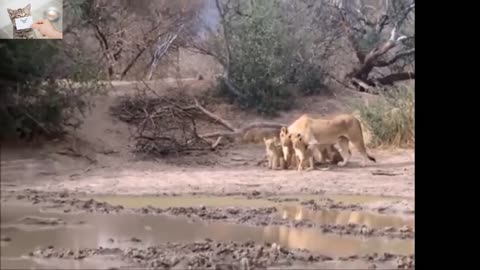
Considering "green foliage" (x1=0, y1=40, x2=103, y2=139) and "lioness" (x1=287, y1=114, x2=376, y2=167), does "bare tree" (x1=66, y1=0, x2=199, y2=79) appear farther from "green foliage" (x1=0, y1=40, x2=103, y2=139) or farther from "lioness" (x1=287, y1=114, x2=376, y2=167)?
"lioness" (x1=287, y1=114, x2=376, y2=167)

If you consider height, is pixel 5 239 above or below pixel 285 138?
below

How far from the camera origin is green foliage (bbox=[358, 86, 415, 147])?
1731 millimetres

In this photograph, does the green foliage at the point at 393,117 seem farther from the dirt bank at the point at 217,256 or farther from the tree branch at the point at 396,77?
the dirt bank at the point at 217,256

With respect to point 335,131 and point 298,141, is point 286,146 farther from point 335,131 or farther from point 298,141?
point 335,131

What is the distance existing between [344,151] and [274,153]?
20 cm

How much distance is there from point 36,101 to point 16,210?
1.04 ft

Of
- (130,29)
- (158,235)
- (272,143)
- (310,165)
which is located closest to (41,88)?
(130,29)

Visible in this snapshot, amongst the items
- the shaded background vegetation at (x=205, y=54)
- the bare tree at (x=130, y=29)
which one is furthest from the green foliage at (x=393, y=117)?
the bare tree at (x=130, y=29)

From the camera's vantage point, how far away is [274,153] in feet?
5.84

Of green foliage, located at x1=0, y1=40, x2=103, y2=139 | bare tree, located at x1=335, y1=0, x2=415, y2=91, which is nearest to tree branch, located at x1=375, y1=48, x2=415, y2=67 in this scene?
bare tree, located at x1=335, y1=0, x2=415, y2=91

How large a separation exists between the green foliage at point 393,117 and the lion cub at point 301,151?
18 centimetres

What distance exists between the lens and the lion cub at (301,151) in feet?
5.83
